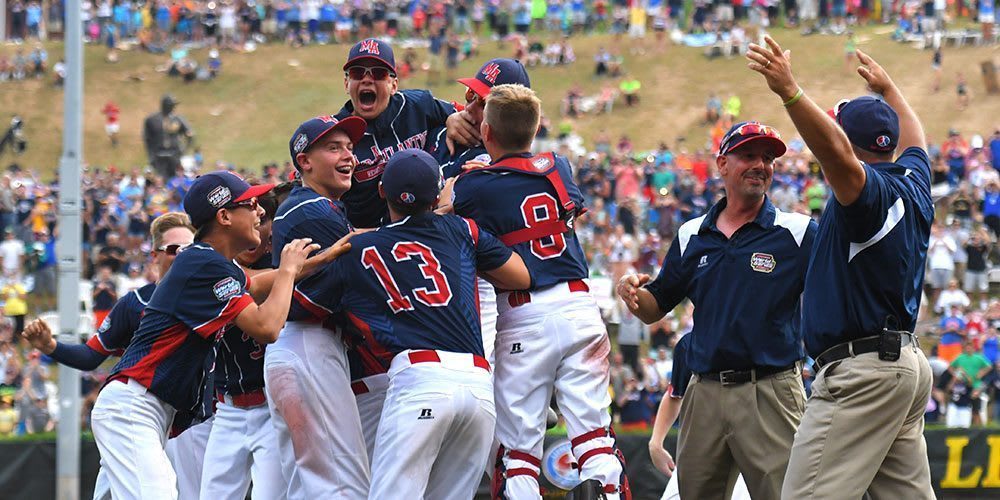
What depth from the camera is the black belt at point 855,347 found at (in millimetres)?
6527

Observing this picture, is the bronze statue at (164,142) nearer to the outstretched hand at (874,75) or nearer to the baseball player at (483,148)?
the baseball player at (483,148)

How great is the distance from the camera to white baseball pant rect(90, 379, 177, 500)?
7480 millimetres

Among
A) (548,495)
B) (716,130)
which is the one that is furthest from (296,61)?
(548,495)

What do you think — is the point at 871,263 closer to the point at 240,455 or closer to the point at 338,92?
the point at 240,455

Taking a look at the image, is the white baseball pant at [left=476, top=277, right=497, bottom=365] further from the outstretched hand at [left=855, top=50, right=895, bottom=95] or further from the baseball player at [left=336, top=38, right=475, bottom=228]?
the outstretched hand at [left=855, top=50, right=895, bottom=95]

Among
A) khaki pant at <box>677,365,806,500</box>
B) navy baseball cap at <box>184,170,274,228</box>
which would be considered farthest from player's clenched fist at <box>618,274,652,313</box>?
navy baseball cap at <box>184,170,274,228</box>

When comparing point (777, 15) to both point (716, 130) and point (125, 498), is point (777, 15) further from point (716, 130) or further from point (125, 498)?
point (125, 498)

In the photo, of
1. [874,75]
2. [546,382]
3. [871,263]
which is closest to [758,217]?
[874,75]

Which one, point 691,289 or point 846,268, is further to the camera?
point 691,289

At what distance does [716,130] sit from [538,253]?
1282 inches

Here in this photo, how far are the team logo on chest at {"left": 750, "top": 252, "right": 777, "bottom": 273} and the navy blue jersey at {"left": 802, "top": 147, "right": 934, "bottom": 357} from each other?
0.60 m

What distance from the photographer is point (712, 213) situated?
7.65m

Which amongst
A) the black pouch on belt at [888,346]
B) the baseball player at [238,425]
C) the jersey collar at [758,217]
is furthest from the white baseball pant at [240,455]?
the black pouch on belt at [888,346]

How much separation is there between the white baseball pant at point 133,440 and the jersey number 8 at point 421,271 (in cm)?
148
